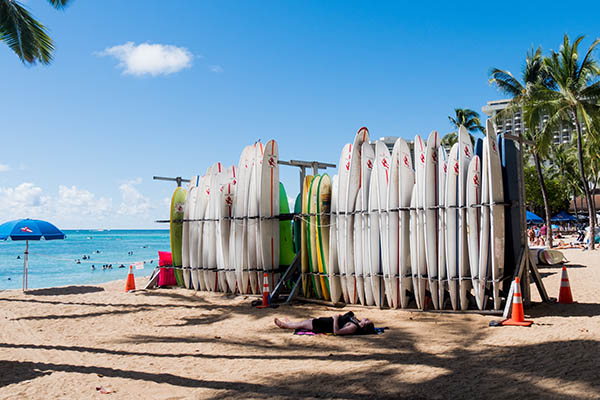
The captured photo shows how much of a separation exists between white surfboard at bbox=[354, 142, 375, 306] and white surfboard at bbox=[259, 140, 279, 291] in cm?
208

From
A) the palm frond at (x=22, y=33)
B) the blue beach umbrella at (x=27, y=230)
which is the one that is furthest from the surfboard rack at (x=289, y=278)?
the palm frond at (x=22, y=33)

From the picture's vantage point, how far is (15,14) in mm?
10359

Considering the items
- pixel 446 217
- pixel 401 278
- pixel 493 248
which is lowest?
pixel 401 278

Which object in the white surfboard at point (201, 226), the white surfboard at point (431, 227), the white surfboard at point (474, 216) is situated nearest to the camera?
the white surfboard at point (474, 216)

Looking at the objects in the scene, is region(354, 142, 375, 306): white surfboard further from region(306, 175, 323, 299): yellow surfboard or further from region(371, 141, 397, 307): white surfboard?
region(306, 175, 323, 299): yellow surfboard

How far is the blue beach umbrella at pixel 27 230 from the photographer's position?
12.0 metres

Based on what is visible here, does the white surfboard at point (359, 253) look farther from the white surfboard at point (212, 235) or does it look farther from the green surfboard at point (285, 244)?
the white surfboard at point (212, 235)

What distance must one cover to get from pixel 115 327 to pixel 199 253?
3585mm

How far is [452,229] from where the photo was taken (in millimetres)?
7191

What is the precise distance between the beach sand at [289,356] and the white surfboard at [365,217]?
1.09 feet

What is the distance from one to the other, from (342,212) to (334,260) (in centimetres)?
87

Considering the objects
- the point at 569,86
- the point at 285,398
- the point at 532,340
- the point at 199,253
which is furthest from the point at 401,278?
the point at 569,86

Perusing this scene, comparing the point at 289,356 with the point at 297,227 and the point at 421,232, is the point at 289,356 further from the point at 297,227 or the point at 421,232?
the point at 297,227

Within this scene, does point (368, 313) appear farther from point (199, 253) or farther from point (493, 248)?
point (199, 253)
